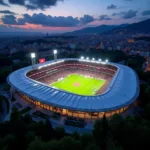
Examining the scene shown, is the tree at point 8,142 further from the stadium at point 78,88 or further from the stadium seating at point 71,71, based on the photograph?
the stadium seating at point 71,71

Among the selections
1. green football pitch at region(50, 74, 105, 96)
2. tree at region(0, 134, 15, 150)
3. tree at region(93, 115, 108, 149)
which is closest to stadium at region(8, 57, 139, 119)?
green football pitch at region(50, 74, 105, 96)

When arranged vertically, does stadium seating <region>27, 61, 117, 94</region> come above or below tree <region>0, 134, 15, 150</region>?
below

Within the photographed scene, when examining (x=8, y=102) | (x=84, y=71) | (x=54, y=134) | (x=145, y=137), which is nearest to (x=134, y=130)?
(x=145, y=137)

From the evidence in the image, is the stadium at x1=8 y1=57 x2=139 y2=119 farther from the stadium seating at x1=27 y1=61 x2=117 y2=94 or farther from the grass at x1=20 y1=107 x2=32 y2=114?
the grass at x1=20 y1=107 x2=32 y2=114

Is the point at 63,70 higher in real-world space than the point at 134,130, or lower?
lower

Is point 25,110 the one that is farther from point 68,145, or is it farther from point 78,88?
point 68,145

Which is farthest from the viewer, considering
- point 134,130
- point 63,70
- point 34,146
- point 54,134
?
point 63,70

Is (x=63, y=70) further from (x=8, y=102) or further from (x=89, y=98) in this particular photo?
(x=89, y=98)

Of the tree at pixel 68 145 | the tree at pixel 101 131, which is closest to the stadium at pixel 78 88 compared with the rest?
the tree at pixel 101 131
